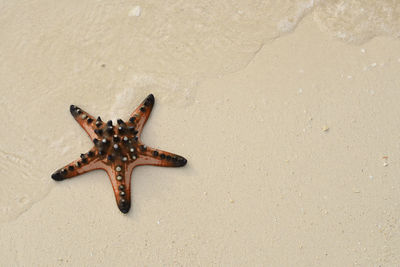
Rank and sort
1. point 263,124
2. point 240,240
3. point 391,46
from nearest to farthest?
1. point 240,240
2. point 263,124
3. point 391,46

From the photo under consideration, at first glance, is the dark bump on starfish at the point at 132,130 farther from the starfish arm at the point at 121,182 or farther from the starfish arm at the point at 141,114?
the starfish arm at the point at 121,182

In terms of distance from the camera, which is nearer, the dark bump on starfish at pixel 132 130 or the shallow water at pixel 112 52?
the dark bump on starfish at pixel 132 130

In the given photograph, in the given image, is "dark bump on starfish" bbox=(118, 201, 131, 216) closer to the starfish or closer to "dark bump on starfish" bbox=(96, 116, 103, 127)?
the starfish

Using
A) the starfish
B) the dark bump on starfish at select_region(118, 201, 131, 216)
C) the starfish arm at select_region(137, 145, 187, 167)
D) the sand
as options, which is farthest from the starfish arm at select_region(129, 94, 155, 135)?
the dark bump on starfish at select_region(118, 201, 131, 216)

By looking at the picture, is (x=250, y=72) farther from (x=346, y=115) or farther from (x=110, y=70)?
(x=110, y=70)

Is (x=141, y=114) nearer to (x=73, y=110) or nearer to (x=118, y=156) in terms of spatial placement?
(x=118, y=156)

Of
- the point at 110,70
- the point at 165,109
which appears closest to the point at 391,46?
the point at 165,109

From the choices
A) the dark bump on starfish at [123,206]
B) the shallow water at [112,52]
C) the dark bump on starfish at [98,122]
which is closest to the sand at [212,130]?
the shallow water at [112,52]
